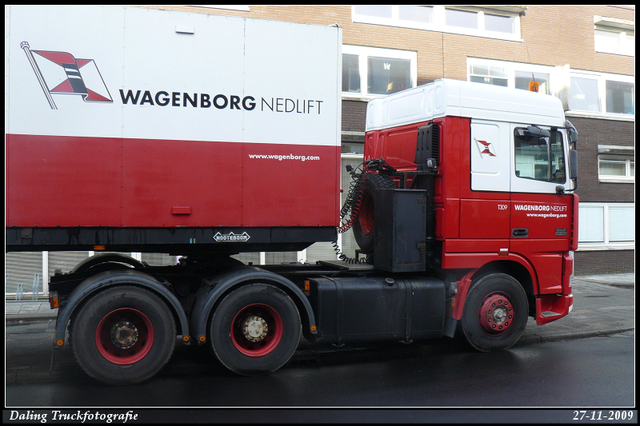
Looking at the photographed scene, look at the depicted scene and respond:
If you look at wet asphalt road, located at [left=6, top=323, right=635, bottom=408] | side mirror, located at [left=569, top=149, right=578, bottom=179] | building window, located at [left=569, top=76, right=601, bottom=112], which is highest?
building window, located at [left=569, top=76, right=601, bottom=112]

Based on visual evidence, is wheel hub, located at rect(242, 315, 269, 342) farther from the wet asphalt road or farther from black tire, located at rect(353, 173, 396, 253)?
black tire, located at rect(353, 173, 396, 253)

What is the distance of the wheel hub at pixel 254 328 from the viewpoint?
6.12m

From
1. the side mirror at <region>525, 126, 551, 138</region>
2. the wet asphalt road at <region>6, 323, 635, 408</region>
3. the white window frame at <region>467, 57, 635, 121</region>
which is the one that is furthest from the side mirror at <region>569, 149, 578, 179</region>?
the white window frame at <region>467, 57, 635, 121</region>

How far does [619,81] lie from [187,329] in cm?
1573

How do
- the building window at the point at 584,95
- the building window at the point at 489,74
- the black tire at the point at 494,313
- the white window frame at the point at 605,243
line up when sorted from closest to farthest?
1. the black tire at the point at 494,313
2. the building window at the point at 489,74
3. the white window frame at the point at 605,243
4. the building window at the point at 584,95

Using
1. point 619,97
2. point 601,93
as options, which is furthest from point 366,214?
point 619,97

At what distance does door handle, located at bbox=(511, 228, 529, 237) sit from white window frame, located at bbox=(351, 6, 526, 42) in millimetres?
7951

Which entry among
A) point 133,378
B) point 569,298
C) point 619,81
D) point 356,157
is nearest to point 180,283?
point 133,378

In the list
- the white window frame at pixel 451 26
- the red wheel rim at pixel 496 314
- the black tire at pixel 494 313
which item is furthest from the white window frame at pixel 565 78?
the red wheel rim at pixel 496 314

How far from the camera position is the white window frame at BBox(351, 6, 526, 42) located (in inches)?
537

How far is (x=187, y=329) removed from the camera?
592 centimetres

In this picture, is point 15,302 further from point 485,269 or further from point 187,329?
point 485,269

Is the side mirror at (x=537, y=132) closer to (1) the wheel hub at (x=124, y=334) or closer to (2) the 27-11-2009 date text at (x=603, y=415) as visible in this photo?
(2) the 27-11-2009 date text at (x=603, y=415)

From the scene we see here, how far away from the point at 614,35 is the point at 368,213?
13314 mm
